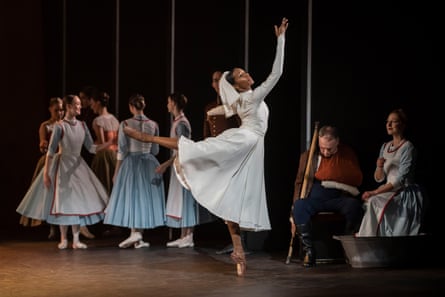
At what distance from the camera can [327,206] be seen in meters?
6.38

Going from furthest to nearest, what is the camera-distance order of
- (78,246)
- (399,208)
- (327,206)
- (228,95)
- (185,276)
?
1. (78,246)
2. (327,206)
3. (399,208)
4. (228,95)
5. (185,276)

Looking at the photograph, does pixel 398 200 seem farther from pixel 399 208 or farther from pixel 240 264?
pixel 240 264

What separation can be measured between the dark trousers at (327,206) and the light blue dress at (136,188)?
172 cm

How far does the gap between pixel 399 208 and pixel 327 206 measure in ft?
1.70

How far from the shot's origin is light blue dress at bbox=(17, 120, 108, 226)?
7496 mm

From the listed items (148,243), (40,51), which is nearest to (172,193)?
(148,243)

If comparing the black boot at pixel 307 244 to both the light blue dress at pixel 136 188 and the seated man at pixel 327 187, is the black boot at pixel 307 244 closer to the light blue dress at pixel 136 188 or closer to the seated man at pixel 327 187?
the seated man at pixel 327 187

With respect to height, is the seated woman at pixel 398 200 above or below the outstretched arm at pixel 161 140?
below

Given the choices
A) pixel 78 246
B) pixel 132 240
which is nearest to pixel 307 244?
pixel 132 240

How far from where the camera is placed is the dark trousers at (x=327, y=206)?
629 centimetres

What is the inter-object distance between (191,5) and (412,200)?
11.8 feet

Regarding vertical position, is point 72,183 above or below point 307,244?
above

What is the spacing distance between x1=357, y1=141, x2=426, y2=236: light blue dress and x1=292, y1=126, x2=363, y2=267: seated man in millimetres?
129

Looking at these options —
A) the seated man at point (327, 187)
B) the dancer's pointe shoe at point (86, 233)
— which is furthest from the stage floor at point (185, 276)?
the dancer's pointe shoe at point (86, 233)
